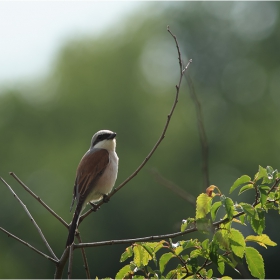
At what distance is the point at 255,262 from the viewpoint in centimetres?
305

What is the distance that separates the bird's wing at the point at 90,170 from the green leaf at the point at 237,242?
9.42ft

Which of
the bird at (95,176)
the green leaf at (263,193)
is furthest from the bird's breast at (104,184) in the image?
the green leaf at (263,193)

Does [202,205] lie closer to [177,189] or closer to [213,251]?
[213,251]

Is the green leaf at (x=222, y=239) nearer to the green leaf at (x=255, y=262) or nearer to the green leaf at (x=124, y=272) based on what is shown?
the green leaf at (x=255, y=262)

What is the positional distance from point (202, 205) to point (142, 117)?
34719 mm

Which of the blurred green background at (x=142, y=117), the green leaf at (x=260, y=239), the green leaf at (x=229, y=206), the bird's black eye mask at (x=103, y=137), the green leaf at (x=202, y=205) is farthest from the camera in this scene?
the blurred green background at (x=142, y=117)

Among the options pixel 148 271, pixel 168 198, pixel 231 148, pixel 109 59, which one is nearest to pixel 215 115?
pixel 231 148

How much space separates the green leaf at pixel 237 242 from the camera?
9.80 feet

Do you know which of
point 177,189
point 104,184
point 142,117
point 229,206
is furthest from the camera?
point 142,117

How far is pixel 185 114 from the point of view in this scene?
3775 centimetres

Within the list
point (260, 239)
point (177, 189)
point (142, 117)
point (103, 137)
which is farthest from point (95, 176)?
point (142, 117)

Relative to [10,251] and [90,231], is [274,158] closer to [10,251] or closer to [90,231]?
[90,231]

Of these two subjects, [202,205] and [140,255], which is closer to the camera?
[202,205]

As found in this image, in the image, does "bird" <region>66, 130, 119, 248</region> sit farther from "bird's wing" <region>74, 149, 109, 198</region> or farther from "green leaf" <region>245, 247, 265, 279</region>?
"green leaf" <region>245, 247, 265, 279</region>
